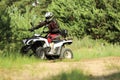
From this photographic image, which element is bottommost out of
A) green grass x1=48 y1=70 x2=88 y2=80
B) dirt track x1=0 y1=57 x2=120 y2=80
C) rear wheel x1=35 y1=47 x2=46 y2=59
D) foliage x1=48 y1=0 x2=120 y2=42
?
foliage x1=48 y1=0 x2=120 y2=42

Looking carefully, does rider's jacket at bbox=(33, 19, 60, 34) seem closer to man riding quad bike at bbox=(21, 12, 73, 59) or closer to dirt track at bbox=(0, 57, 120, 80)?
man riding quad bike at bbox=(21, 12, 73, 59)

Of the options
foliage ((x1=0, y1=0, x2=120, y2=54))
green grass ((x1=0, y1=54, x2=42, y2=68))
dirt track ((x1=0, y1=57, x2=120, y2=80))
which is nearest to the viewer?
dirt track ((x1=0, y1=57, x2=120, y2=80))

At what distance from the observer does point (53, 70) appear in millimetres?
9414

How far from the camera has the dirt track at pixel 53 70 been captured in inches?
340

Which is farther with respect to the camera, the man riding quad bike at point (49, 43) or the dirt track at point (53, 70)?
the man riding quad bike at point (49, 43)

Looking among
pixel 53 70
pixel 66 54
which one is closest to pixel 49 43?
pixel 66 54

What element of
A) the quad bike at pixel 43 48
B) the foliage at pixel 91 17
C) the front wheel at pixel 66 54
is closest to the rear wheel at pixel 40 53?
the quad bike at pixel 43 48

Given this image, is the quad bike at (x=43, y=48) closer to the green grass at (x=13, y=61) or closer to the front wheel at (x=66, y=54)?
the front wheel at (x=66, y=54)

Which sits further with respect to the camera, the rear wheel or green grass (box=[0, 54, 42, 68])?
the rear wheel

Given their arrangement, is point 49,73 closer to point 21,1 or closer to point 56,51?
point 56,51

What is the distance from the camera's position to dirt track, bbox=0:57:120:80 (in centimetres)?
863

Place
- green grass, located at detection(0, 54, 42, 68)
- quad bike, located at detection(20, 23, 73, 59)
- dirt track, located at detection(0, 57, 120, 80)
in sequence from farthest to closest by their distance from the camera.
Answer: quad bike, located at detection(20, 23, 73, 59), green grass, located at detection(0, 54, 42, 68), dirt track, located at detection(0, 57, 120, 80)

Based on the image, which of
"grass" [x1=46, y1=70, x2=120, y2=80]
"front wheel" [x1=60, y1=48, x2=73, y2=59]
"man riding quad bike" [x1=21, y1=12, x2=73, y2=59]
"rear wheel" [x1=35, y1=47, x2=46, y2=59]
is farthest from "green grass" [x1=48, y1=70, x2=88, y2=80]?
"front wheel" [x1=60, y1=48, x2=73, y2=59]

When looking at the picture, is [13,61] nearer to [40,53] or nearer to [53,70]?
[53,70]
